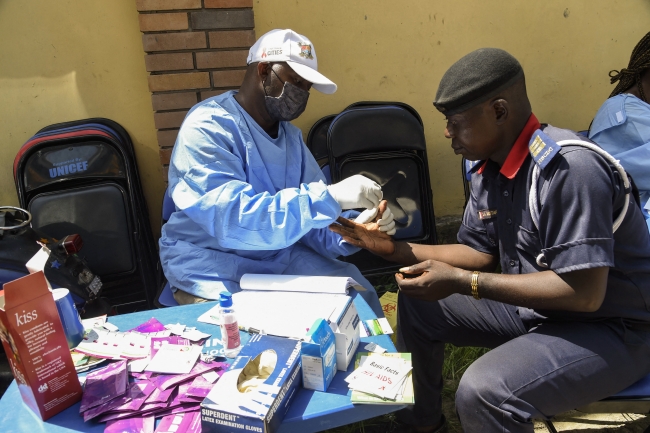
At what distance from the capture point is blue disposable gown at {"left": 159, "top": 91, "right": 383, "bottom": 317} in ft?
6.16

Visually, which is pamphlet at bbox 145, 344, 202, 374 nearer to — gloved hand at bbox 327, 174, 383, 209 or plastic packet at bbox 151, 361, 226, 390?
plastic packet at bbox 151, 361, 226, 390

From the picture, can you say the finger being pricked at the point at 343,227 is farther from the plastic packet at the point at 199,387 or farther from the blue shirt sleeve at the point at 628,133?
the blue shirt sleeve at the point at 628,133

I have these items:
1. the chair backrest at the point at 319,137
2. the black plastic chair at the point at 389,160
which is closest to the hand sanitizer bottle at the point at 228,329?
the black plastic chair at the point at 389,160

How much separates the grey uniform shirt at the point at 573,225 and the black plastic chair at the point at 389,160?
1.09 m

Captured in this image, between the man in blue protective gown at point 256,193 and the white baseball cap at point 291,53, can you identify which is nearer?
the man in blue protective gown at point 256,193

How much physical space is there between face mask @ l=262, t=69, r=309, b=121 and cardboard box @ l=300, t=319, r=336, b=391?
1100 mm

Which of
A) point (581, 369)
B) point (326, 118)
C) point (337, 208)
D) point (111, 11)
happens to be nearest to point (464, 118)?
point (337, 208)

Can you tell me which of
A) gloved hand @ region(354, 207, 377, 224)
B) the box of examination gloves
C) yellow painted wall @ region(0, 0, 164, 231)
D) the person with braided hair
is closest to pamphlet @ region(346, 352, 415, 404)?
the box of examination gloves

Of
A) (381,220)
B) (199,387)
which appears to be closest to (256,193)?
(381,220)

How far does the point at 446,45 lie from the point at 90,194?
234cm

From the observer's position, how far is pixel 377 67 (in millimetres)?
3326

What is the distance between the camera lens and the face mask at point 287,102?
215 centimetres

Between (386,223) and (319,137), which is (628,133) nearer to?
(386,223)

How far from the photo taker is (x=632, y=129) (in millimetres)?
2744
